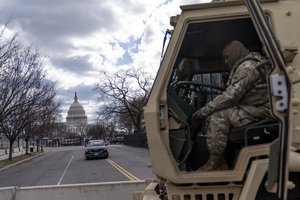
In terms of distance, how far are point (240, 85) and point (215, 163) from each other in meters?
0.64

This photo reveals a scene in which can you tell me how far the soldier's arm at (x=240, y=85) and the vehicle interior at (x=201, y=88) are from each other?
0.22 meters

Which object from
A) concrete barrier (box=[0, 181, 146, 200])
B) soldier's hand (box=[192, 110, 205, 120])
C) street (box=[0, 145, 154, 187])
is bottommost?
street (box=[0, 145, 154, 187])

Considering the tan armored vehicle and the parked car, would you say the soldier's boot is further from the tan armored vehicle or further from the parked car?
the parked car

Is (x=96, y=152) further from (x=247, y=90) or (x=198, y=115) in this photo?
(x=247, y=90)

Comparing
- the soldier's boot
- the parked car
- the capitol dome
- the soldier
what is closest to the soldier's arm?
the soldier

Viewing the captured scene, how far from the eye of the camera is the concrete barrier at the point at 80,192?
18.2ft

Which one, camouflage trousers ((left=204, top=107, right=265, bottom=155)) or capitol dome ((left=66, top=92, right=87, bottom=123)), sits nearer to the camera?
camouflage trousers ((left=204, top=107, right=265, bottom=155))

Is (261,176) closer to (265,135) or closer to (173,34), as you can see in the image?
(265,135)

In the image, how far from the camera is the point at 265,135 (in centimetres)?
341

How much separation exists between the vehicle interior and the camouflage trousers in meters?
0.05

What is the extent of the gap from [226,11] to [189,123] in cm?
95

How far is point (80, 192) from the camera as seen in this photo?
5594 millimetres

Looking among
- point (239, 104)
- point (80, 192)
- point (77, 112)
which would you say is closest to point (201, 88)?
point (239, 104)

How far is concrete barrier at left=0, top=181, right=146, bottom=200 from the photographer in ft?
18.2
